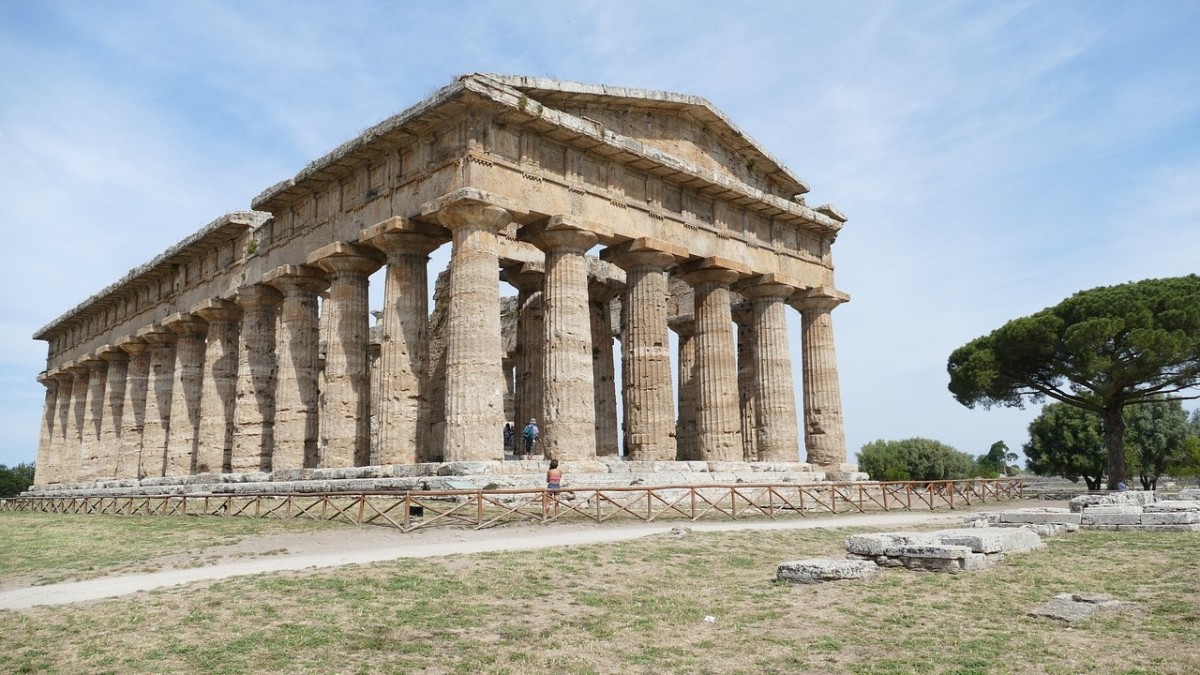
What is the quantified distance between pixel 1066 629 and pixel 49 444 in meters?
49.4

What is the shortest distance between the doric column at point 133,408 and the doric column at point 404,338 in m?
17.6

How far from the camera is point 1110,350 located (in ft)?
117

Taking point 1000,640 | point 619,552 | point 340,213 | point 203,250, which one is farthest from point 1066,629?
point 203,250

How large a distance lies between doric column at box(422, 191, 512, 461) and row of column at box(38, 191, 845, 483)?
0.03 metres

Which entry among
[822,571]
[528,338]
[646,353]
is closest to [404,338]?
[646,353]

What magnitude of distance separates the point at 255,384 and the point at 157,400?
941 cm

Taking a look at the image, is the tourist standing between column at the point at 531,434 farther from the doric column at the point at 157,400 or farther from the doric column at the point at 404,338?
the doric column at the point at 157,400

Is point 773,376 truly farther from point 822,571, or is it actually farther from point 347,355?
point 822,571

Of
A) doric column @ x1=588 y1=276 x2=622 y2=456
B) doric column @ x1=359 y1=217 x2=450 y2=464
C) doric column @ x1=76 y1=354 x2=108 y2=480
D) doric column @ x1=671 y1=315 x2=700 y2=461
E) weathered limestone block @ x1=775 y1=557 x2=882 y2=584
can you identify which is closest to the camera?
weathered limestone block @ x1=775 y1=557 x2=882 y2=584

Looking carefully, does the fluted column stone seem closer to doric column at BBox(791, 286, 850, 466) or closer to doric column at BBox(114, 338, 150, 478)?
doric column at BBox(791, 286, 850, 466)

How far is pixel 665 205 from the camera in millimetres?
24750

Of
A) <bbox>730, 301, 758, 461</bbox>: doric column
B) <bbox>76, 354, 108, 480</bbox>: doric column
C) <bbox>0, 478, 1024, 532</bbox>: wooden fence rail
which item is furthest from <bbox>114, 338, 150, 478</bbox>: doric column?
<bbox>730, 301, 758, 461</bbox>: doric column

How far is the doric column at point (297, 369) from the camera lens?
80.3ft

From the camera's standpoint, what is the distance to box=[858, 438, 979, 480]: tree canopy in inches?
2095
